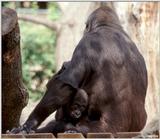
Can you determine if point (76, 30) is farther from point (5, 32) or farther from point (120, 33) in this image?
point (5, 32)

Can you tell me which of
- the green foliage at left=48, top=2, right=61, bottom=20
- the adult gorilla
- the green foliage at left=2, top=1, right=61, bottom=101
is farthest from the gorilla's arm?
the green foliage at left=48, top=2, right=61, bottom=20

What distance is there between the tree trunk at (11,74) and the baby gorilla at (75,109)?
0.26m

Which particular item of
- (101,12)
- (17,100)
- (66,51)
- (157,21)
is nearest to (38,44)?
(66,51)

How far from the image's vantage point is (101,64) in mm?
4172

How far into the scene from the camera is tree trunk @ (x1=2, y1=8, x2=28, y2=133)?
349 cm

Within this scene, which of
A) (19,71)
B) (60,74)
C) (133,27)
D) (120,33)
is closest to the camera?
(19,71)

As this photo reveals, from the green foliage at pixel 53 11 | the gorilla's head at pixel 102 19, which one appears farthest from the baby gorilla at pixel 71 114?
the green foliage at pixel 53 11

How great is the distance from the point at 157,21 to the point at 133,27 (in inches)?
9.5

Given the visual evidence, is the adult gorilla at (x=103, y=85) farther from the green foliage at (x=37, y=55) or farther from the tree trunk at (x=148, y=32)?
the green foliage at (x=37, y=55)

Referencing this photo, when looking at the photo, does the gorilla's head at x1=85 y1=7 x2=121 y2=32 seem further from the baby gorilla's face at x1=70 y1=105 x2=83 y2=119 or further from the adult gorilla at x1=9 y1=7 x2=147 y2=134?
the baby gorilla's face at x1=70 y1=105 x2=83 y2=119

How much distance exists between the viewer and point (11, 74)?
3.70 m

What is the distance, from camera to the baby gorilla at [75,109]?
4.08 metres

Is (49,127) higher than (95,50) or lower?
lower

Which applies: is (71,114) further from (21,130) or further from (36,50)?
(36,50)
